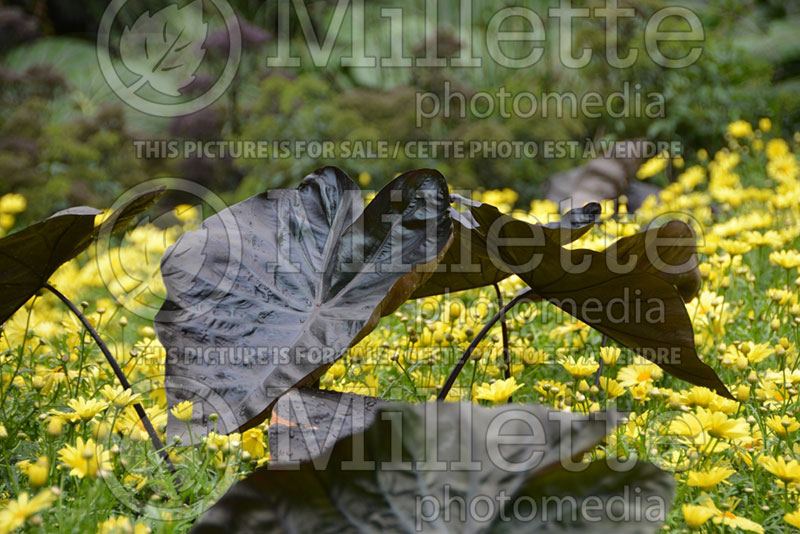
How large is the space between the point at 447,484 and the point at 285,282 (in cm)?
58

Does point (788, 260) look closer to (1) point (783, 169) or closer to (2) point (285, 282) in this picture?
(2) point (285, 282)

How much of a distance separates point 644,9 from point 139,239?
4085 millimetres

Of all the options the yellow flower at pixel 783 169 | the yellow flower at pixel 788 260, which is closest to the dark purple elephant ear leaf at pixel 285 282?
the yellow flower at pixel 788 260

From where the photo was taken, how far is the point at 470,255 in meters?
1.32

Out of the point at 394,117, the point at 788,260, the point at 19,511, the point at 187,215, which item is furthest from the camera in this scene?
the point at 394,117

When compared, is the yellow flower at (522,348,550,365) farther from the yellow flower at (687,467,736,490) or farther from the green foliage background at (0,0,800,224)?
the green foliage background at (0,0,800,224)

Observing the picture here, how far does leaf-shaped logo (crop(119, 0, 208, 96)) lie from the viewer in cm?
664

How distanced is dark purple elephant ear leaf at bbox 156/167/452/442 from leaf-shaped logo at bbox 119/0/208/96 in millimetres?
5238

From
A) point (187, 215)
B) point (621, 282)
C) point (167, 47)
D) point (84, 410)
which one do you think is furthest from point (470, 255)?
point (167, 47)

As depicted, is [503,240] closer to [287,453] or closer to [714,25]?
[287,453]

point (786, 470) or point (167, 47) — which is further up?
point (167, 47)

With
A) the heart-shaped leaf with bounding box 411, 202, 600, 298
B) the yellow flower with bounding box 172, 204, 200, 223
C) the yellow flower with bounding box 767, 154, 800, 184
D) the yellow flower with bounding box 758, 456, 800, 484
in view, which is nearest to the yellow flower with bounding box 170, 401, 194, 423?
the heart-shaped leaf with bounding box 411, 202, 600, 298

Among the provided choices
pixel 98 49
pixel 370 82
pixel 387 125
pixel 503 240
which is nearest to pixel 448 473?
pixel 503 240

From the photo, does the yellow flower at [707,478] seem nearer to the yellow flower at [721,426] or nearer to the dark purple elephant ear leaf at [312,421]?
Answer: the yellow flower at [721,426]
